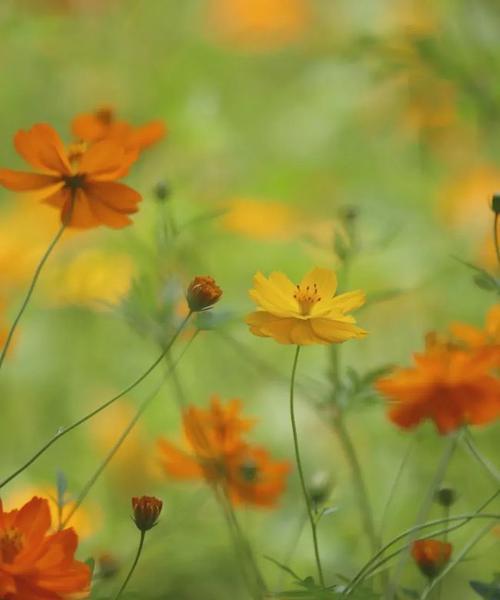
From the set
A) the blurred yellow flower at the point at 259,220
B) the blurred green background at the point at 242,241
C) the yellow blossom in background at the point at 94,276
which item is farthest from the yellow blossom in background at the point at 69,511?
the blurred yellow flower at the point at 259,220

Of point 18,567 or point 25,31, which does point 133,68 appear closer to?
point 25,31

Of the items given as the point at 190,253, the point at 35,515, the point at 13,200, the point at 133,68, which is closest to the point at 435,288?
the point at 190,253

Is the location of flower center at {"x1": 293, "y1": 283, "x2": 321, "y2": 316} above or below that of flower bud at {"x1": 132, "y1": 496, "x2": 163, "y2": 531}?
above

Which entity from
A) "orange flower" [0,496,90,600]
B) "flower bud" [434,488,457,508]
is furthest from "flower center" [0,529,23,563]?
"flower bud" [434,488,457,508]

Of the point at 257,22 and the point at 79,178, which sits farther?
the point at 257,22

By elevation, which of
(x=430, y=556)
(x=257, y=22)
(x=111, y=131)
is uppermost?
(x=257, y=22)

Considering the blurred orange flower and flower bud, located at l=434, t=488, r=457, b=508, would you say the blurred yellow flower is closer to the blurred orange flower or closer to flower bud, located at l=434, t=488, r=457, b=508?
the blurred orange flower

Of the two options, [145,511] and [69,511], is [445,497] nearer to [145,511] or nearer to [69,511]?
[145,511]

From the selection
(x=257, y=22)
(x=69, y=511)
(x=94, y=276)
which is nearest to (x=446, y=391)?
(x=69, y=511)
